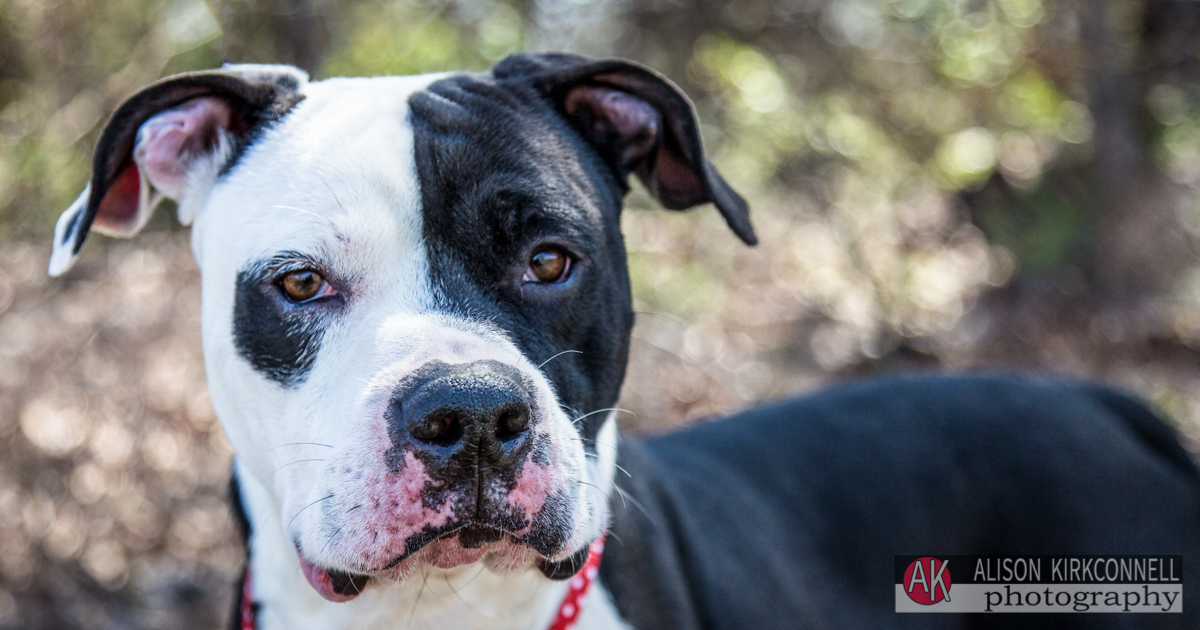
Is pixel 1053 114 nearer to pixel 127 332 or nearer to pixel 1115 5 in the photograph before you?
pixel 1115 5

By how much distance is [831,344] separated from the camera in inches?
249

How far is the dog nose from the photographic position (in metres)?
1.72

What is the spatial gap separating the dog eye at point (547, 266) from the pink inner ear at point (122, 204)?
1182 mm

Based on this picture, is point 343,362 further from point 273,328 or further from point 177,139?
point 177,139

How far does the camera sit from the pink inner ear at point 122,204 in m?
2.57

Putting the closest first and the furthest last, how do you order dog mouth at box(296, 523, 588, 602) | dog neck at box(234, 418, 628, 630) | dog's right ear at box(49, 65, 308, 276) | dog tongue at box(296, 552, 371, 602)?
dog mouth at box(296, 523, 588, 602), dog tongue at box(296, 552, 371, 602), dog neck at box(234, 418, 628, 630), dog's right ear at box(49, 65, 308, 276)

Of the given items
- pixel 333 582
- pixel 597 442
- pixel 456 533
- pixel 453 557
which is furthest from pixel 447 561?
pixel 597 442

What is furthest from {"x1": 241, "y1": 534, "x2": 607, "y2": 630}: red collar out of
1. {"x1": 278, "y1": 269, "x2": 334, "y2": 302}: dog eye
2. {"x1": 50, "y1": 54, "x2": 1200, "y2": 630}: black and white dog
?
{"x1": 278, "y1": 269, "x2": 334, "y2": 302}: dog eye

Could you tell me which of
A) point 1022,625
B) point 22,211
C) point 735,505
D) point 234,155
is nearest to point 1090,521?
point 1022,625

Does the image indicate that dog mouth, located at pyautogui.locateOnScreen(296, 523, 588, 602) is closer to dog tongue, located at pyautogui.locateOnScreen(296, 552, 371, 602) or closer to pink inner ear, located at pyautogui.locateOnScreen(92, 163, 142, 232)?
dog tongue, located at pyautogui.locateOnScreen(296, 552, 371, 602)

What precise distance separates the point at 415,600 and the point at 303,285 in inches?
30.2

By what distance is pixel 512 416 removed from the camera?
70.0 inches

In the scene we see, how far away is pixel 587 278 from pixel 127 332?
390cm

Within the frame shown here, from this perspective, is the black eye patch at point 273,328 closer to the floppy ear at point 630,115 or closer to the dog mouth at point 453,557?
the dog mouth at point 453,557
